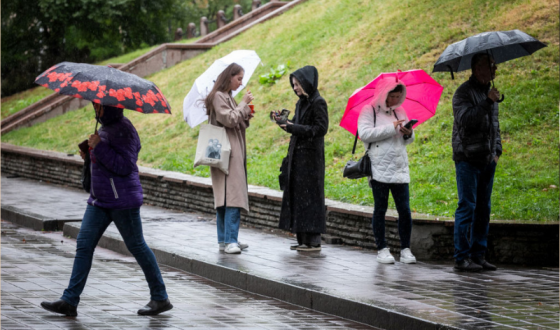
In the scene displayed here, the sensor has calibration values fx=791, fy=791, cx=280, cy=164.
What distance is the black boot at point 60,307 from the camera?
21.2 feet

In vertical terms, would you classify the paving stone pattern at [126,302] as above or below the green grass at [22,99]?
below

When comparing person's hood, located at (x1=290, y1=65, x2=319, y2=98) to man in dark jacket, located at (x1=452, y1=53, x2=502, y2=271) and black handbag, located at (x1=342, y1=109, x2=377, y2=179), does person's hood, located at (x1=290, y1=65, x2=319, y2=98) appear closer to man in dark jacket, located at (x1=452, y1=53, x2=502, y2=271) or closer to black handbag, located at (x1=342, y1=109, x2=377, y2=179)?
black handbag, located at (x1=342, y1=109, x2=377, y2=179)

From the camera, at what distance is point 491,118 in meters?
8.02

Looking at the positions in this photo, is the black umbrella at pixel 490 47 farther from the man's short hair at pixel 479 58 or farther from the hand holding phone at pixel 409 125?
the hand holding phone at pixel 409 125

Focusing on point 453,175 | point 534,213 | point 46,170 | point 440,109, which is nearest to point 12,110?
point 46,170

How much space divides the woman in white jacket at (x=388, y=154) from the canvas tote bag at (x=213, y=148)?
5.16ft

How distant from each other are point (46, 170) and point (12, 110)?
10.00 meters

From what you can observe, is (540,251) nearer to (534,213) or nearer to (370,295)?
(534,213)

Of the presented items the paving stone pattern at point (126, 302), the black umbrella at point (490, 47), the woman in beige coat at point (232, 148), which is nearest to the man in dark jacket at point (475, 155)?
the black umbrella at point (490, 47)

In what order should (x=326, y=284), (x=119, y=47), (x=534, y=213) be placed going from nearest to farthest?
(x=326, y=284) < (x=534, y=213) < (x=119, y=47)

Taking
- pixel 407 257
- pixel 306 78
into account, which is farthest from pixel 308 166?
pixel 407 257

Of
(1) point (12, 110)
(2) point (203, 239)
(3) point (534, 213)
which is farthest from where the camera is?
(1) point (12, 110)

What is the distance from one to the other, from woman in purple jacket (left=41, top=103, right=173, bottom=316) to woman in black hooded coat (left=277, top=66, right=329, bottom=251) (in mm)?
2873

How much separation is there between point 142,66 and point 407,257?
19.2 m
